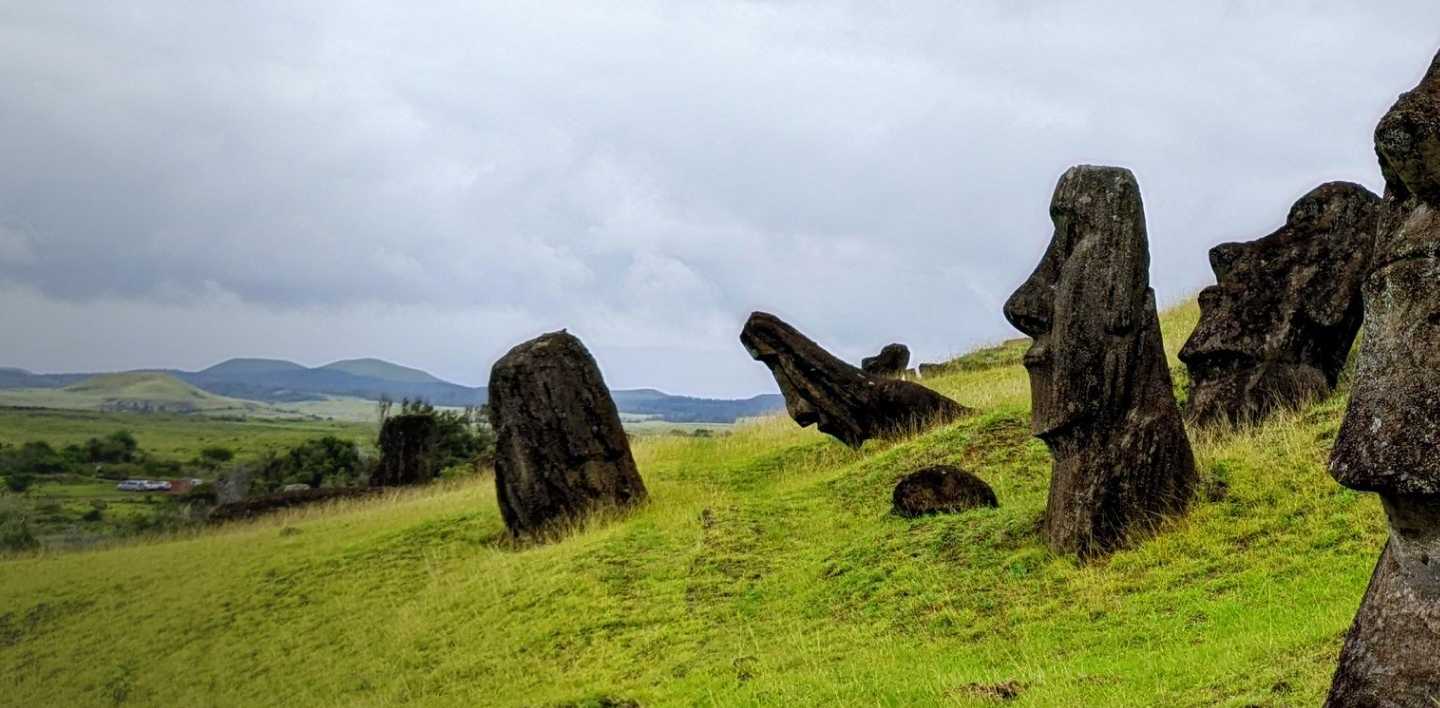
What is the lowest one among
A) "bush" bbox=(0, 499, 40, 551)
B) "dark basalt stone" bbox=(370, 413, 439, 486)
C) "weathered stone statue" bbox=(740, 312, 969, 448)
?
"bush" bbox=(0, 499, 40, 551)

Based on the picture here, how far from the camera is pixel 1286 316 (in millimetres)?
19062

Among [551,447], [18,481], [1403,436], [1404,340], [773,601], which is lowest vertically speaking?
[18,481]

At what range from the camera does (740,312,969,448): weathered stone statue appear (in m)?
28.1

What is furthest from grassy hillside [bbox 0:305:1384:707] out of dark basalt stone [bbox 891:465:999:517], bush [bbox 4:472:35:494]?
bush [bbox 4:472:35:494]

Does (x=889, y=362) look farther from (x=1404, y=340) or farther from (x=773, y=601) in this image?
(x=1404, y=340)

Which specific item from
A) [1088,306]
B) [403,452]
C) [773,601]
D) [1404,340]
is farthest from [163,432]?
[1404,340]

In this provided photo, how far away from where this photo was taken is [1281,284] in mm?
19500

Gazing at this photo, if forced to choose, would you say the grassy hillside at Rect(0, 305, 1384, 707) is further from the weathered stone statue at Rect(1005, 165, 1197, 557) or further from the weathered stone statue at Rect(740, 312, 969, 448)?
the weathered stone statue at Rect(740, 312, 969, 448)

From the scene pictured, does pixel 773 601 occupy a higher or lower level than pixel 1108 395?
lower

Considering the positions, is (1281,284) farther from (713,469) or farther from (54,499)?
(54,499)

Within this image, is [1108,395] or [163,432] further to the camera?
[163,432]

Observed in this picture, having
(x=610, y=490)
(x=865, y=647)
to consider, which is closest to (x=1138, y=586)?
(x=865, y=647)

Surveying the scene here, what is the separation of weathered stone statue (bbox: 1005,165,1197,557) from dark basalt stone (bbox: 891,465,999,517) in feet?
10.8

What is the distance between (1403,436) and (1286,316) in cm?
1355
